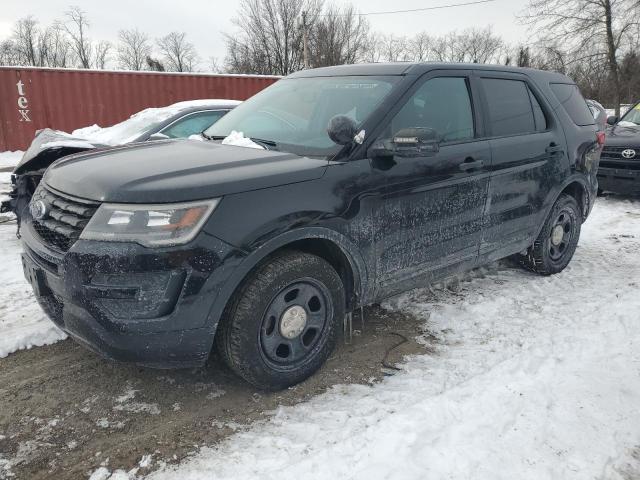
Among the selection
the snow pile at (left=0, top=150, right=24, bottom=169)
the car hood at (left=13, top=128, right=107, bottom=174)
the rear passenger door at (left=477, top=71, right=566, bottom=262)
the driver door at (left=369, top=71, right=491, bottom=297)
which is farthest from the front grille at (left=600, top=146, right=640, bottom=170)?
the snow pile at (left=0, top=150, right=24, bottom=169)

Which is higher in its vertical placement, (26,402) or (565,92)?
(565,92)

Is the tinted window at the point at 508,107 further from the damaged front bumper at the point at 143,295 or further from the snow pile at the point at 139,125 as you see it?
the snow pile at the point at 139,125

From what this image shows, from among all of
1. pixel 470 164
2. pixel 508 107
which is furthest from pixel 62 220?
pixel 508 107

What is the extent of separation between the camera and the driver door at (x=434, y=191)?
316 centimetres

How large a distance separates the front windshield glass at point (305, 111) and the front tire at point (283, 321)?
0.73 m

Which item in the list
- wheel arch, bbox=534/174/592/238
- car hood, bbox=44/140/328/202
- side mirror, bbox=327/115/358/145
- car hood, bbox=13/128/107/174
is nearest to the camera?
car hood, bbox=44/140/328/202

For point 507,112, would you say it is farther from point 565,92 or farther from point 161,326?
point 161,326

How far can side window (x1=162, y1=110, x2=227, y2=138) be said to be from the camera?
6118mm

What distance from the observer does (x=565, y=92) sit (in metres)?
4.78

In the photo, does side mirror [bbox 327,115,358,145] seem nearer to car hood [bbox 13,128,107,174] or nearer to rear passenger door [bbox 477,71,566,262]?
rear passenger door [bbox 477,71,566,262]

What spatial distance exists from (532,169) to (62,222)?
3406 millimetres

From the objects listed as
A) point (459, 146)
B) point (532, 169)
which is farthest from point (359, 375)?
point (532, 169)

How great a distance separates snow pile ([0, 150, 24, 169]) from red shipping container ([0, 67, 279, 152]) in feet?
1.17

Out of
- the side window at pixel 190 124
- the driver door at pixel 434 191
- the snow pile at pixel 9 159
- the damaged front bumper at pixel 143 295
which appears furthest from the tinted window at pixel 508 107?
the snow pile at pixel 9 159
